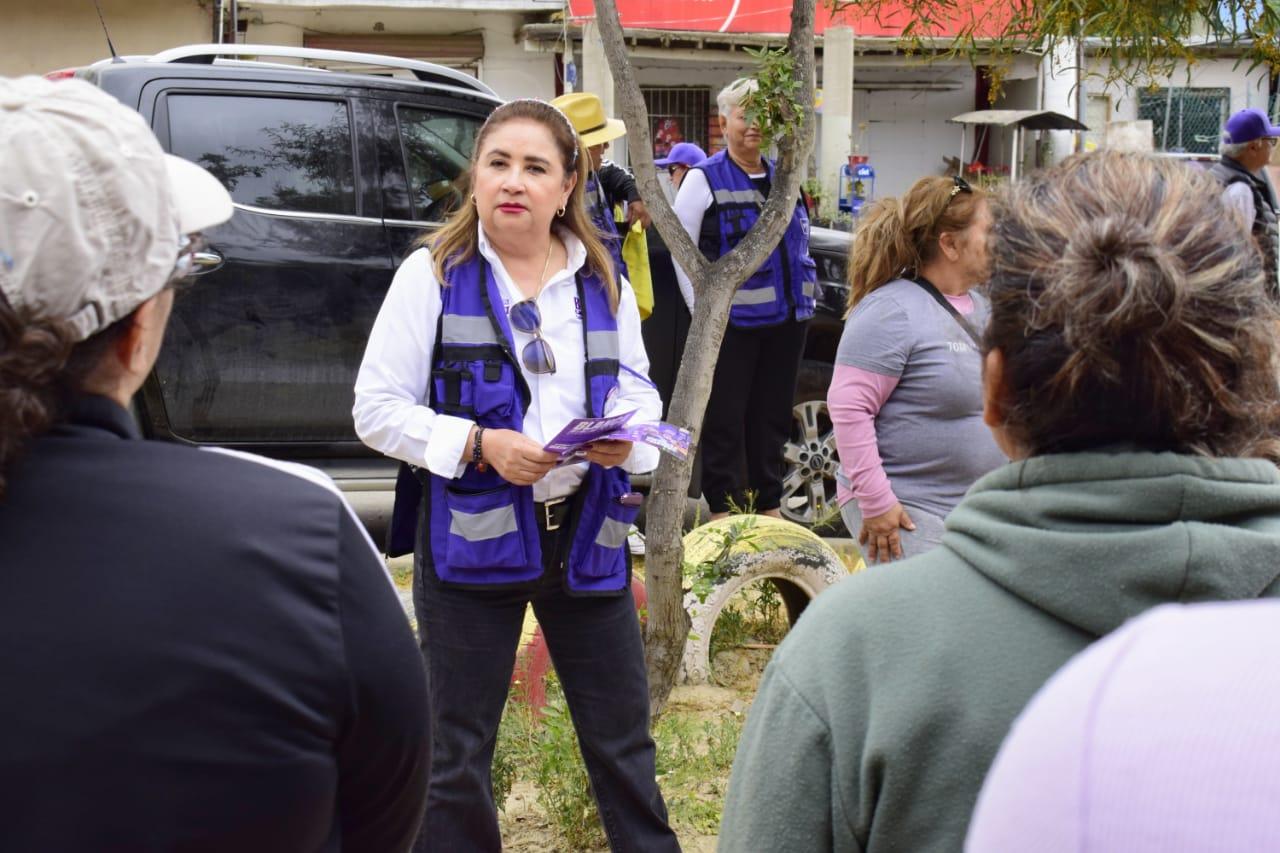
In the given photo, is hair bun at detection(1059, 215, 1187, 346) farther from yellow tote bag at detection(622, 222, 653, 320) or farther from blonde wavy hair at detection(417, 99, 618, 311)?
yellow tote bag at detection(622, 222, 653, 320)

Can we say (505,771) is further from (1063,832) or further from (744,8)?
(744,8)

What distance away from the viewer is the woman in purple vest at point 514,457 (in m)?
2.94

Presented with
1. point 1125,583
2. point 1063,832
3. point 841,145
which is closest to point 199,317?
point 1125,583

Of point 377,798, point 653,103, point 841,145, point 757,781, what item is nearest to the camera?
point 757,781

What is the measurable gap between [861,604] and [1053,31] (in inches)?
136

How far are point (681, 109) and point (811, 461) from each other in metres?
15.7

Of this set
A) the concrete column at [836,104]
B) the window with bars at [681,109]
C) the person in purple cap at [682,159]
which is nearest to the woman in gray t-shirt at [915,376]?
the person in purple cap at [682,159]

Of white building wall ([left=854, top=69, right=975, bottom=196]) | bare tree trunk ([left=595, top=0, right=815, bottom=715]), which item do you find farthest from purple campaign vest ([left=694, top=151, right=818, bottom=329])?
white building wall ([left=854, top=69, right=975, bottom=196])

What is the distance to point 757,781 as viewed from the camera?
1.46 metres

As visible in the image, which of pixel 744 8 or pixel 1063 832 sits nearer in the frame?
pixel 1063 832

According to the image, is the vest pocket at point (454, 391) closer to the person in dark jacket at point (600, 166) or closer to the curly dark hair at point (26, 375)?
the curly dark hair at point (26, 375)

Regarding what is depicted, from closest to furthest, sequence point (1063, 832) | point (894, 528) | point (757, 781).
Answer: point (1063, 832) → point (757, 781) → point (894, 528)

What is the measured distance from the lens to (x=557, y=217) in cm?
325

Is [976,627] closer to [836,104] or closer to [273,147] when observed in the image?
[273,147]
